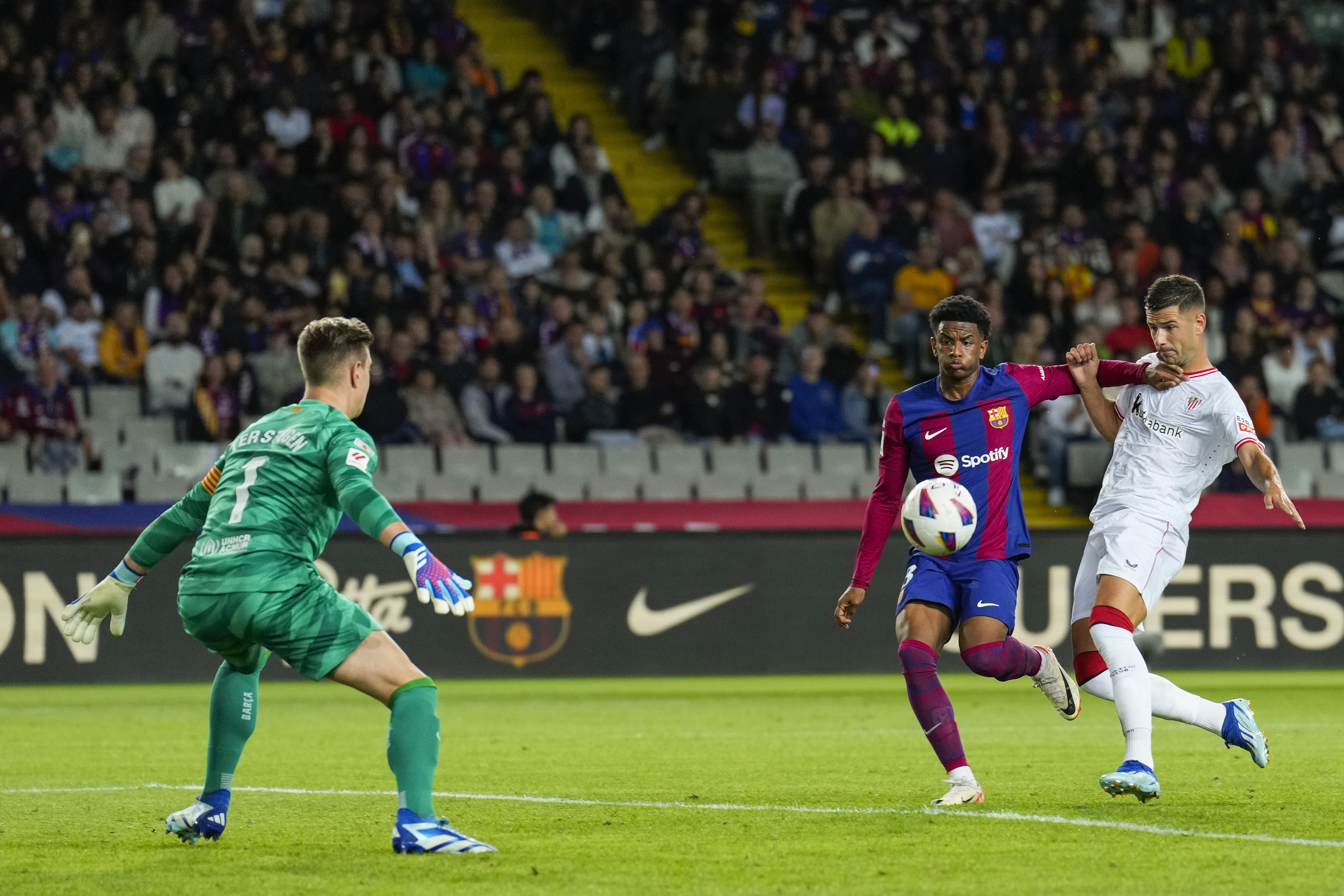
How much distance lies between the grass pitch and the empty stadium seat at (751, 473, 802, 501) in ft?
15.6

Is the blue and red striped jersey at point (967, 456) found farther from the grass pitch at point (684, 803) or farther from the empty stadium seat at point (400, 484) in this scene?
the empty stadium seat at point (400, 484)

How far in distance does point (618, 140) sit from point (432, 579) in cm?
1850

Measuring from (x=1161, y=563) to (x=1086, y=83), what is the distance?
17.1 m

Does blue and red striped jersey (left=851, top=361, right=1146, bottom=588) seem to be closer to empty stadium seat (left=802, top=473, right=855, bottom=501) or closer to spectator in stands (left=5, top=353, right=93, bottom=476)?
empty stadium seat (left=802, top=473, right=855, bottom=501)

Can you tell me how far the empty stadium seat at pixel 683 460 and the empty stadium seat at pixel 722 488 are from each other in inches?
4.1

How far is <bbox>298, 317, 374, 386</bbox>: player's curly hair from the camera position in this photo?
6.14m

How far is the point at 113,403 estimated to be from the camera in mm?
17344

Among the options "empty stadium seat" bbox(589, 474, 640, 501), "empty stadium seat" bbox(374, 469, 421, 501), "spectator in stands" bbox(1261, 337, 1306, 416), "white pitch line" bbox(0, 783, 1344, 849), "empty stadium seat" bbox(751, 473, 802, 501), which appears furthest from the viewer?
"spectator in stands" bbox(1261, 337, 1306, 416)

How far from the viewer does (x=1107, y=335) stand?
19719mm

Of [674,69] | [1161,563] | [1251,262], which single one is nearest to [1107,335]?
[1251,262]

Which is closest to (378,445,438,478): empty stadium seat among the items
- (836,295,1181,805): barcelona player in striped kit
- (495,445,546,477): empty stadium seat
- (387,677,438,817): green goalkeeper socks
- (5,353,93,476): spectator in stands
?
(495,445,546,477): empty stadium seat

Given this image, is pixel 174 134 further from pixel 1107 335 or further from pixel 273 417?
pixel 273 417

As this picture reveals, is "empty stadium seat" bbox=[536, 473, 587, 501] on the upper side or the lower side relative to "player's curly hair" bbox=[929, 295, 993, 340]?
lower

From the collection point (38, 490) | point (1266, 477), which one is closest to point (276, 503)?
point (1266, 477)
